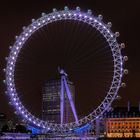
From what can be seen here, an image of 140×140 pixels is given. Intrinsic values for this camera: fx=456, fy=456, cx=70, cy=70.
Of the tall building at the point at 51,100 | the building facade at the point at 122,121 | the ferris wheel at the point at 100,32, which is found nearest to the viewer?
the ferris wheel at the point at 100,32

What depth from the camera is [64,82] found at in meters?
28.5

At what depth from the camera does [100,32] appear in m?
24.8

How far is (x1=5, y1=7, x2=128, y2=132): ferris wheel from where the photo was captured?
24.3 metres

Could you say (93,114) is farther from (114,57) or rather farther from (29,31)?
(29,31)

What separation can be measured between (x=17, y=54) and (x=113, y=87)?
5976 mm

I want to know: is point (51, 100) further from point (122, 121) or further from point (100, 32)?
point (100, 32)

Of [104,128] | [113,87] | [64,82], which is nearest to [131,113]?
[104,128]

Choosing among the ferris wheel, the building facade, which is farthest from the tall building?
the ferris wheel

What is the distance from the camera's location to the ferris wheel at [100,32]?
24.3 meters

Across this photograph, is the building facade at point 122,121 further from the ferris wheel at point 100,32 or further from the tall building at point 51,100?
the ferris wheel at point 100,32

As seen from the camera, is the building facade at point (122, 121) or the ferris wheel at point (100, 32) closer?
the ferris wheel at point (100, 32)

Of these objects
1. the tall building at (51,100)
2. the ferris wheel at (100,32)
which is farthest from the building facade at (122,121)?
the ferris wheel at (100,32)

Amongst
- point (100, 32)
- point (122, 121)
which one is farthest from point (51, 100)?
point (100, 32)

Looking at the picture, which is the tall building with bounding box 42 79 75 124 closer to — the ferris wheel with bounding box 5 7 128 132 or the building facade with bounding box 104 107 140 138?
the building facade with bounding box 104 107 140 138
